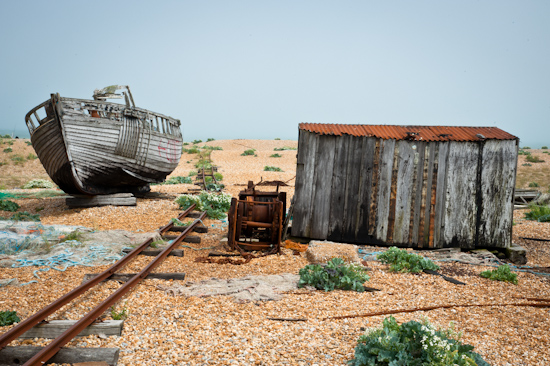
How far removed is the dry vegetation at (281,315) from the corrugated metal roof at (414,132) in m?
2.97

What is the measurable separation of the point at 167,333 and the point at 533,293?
5564mm

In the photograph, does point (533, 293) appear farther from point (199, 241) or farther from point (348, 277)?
point (199, 241)

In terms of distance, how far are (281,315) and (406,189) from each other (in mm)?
5555

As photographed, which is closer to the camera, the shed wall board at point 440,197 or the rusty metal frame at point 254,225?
the rusty metal frame at point 254,225

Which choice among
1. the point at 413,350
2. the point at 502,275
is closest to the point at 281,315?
the point at 413,350

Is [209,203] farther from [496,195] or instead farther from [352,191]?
[496,195]

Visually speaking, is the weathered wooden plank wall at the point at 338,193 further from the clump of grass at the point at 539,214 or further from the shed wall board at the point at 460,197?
the clump of grass at the point at 539,214

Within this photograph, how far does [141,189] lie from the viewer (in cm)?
1622

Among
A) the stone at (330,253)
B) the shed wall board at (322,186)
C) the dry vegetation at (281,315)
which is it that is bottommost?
the dry vegetation at (281,315)

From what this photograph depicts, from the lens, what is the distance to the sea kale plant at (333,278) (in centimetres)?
631

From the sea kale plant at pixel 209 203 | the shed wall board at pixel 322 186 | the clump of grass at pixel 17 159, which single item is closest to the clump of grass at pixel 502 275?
the shed wall board at pixel 322 186

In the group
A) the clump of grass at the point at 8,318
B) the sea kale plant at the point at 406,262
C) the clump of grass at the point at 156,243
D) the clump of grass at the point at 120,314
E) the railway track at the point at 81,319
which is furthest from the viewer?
the clump of grass at the point at 156,243

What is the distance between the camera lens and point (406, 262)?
7.63 m

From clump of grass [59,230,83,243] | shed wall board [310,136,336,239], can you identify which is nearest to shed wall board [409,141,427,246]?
shed wall board [310,136,336,239]
